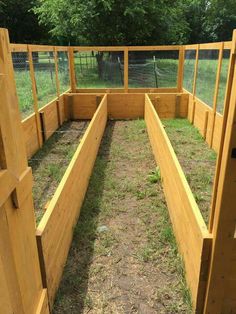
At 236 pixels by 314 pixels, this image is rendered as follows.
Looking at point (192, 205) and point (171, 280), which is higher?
point (192, 205)

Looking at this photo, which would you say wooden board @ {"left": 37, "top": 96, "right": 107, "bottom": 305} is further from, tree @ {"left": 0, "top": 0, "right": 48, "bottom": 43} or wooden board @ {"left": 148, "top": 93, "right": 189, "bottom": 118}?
tree @ {"left": 0, "top": 0, "right": 48, "bottom": 43}

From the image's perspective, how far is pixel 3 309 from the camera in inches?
57.0

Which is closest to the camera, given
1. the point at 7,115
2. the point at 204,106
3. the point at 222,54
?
the point at 7,115

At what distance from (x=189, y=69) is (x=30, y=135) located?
4.87 m

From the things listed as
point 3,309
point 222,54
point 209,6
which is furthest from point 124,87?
point 209,6

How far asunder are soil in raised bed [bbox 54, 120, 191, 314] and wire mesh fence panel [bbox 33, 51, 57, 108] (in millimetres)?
2754

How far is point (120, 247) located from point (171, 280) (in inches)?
26.5

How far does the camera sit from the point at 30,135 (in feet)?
19.1

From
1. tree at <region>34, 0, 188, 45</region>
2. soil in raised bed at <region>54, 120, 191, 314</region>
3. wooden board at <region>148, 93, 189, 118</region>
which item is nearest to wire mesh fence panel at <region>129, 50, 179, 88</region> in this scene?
wooden board at <region>148, 93, 189, 118</region>

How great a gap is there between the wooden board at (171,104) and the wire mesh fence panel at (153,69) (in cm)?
124

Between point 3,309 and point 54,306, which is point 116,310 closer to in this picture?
point 54,306

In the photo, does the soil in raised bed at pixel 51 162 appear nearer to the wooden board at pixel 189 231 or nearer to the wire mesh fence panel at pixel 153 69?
the wooden board at pixel 189 231

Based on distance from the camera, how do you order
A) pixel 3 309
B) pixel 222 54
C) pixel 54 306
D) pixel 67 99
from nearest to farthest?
pixel 3 309, pixel 54 306, pixel 222 54, pixel 67 99

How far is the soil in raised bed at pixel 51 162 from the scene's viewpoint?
4316 millimetres
